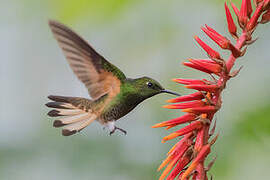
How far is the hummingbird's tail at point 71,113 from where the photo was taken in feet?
8.28

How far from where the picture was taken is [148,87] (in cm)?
253

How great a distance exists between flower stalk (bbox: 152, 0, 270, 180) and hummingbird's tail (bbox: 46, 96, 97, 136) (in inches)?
38.8

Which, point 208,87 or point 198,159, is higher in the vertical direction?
point 208,87

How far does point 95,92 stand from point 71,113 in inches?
7.0

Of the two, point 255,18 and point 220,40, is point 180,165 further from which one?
point 255,18

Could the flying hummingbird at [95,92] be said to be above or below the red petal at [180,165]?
above

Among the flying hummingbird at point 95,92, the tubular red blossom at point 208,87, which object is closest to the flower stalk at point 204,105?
the tubular red blossom at point 208,87

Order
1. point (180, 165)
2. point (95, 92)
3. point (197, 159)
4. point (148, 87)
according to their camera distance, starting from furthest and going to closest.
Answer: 1. point (95, 92)
2. point (148, 87)
3. point (180, 165)
4. point (197, 159)

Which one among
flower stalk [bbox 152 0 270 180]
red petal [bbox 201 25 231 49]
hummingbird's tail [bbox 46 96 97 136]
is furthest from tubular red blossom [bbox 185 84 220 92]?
hummingbird's tail [bbox 46 96 97 136]

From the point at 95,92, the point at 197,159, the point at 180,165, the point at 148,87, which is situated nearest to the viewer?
the point at 197,159

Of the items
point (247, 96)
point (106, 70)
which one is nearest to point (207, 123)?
point (106, 70)

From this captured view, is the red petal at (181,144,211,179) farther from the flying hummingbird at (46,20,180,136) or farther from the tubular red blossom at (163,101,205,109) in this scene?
the flying hummingbird at (46,20,180,136)

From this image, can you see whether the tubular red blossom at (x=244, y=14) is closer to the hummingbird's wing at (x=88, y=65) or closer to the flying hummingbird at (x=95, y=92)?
the flying hummingbird at (x=95, y=92)

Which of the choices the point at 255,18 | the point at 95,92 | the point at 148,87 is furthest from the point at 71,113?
the point at 255,18
